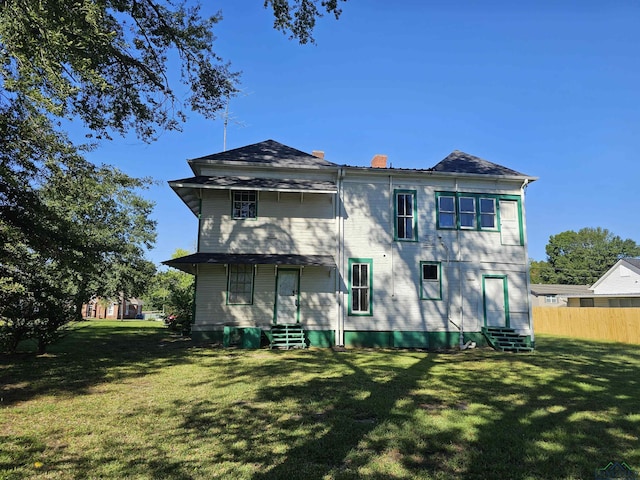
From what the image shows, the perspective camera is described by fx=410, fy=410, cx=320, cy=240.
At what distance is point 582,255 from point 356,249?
268 ft

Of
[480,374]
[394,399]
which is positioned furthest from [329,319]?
[394,399]

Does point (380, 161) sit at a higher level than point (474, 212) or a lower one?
higher

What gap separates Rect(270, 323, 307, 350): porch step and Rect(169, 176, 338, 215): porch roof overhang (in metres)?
4.89

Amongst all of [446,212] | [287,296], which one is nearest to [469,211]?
[446,212]

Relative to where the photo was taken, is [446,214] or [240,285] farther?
[446,214]

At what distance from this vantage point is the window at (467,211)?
16.4 meters

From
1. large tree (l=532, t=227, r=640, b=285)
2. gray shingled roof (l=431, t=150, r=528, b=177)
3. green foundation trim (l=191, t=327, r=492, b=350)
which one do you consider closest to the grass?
green foundation trim (l=191, t=327, r=492, b=350)

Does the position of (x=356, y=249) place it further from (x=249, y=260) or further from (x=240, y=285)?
(x=240, y=285)

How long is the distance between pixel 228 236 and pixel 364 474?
39.4 ft

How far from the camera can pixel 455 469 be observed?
14.0 feet

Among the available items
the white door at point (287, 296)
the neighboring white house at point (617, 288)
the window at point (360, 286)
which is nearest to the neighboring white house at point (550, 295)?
the neighboring white house at point (617, 288)

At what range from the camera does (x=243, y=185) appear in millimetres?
14688

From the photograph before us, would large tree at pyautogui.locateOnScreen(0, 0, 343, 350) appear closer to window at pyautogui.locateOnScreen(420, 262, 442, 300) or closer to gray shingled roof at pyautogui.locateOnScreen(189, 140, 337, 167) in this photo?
gray shingled roof at pyautogui.locateOnScreen(189, 140, 337, 167)

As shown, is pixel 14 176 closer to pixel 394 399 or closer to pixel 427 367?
pixel 394 399
